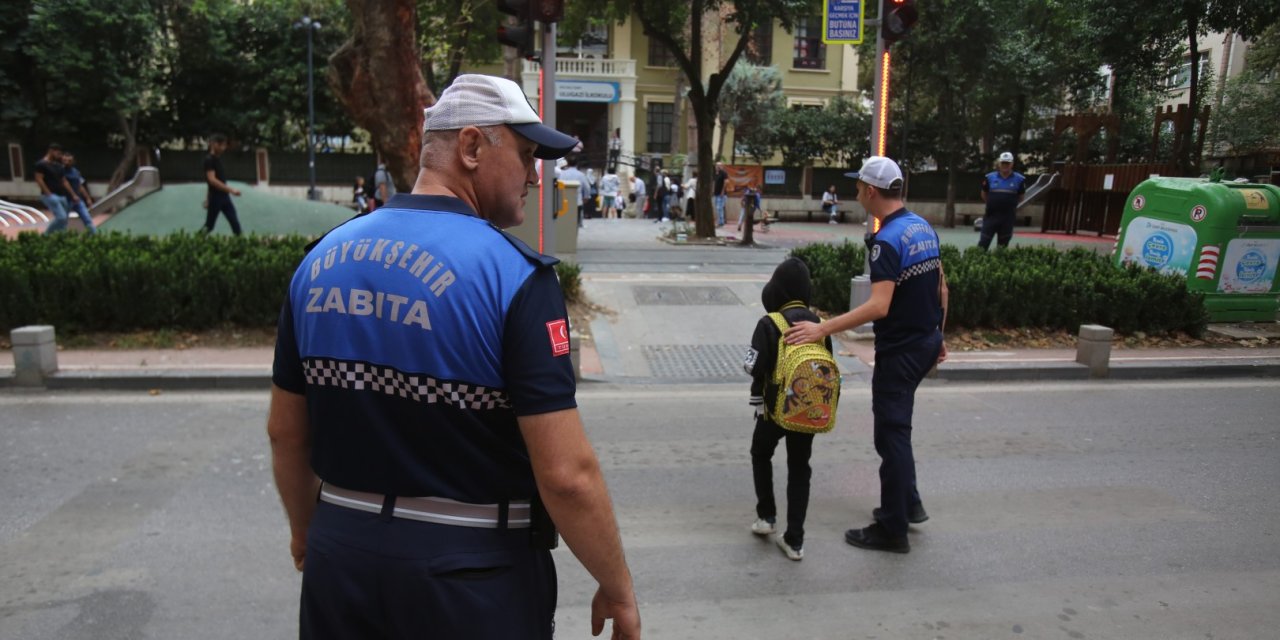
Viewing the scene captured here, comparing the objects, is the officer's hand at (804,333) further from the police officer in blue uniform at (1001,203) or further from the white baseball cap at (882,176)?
the police officer in blue uniform at (1001,203)

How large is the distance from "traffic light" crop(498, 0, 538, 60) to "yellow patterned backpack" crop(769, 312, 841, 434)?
16.6 ft

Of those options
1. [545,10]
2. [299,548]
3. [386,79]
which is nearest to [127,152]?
[386,79]

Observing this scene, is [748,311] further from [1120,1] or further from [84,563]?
[1120,1]

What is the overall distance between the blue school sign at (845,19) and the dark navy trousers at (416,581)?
9.38 metres

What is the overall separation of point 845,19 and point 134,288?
8.15 meters

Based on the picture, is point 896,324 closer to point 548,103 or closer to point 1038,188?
point 548,103

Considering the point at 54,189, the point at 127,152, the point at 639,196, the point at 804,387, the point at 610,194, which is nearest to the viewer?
the point at 804,387

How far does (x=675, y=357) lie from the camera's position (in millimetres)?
9281

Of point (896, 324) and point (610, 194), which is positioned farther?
point (610, 194)

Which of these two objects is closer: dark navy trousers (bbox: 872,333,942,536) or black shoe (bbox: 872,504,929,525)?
dark navy trousers (bbox: 872,333,942,536)

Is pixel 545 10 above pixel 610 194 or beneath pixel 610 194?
above

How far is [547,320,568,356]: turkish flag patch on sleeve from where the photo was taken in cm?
177

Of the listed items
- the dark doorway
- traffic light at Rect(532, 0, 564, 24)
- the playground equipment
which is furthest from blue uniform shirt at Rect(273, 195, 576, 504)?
the dark doorway

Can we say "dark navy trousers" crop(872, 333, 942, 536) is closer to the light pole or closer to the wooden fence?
the wooden fence
